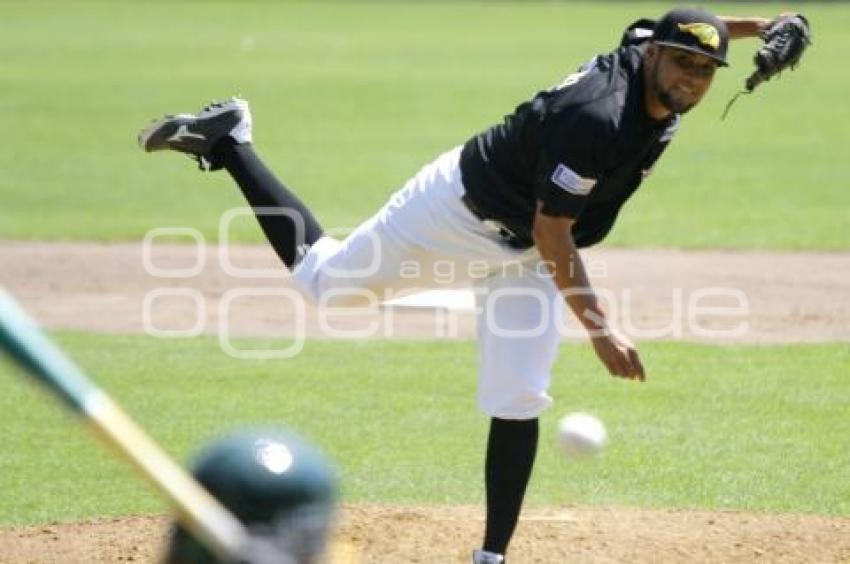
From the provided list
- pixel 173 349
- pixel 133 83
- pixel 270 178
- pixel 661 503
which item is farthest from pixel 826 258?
pixel 133 83

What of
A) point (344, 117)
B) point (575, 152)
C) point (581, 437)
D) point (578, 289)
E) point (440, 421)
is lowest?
point (344, 117)

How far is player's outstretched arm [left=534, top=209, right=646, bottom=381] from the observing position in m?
5.16

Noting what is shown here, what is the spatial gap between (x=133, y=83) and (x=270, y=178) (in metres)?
19.7

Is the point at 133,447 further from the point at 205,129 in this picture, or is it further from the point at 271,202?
the point at 205,129

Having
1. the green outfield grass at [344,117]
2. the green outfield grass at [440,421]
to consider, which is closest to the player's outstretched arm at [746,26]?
the green outfield grass at [440,421]

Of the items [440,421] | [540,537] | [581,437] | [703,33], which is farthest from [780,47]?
[440,421]

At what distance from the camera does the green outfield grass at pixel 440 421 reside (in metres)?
7.04

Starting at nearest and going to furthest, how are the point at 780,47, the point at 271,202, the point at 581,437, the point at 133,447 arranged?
the point at 133,447 < the point at 581,437 < the point at 780,47 < the point at 271,202

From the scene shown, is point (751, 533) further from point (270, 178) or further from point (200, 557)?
point (200, 557)

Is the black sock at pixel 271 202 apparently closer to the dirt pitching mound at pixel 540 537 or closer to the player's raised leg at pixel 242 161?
the player's raised leg at pixel 242 161

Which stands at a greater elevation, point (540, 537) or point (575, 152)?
point (575, 152)

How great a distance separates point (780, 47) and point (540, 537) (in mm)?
2056

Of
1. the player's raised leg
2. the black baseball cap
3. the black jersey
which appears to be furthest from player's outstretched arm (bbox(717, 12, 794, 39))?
the player's raised leg

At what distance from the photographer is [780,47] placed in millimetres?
5867
